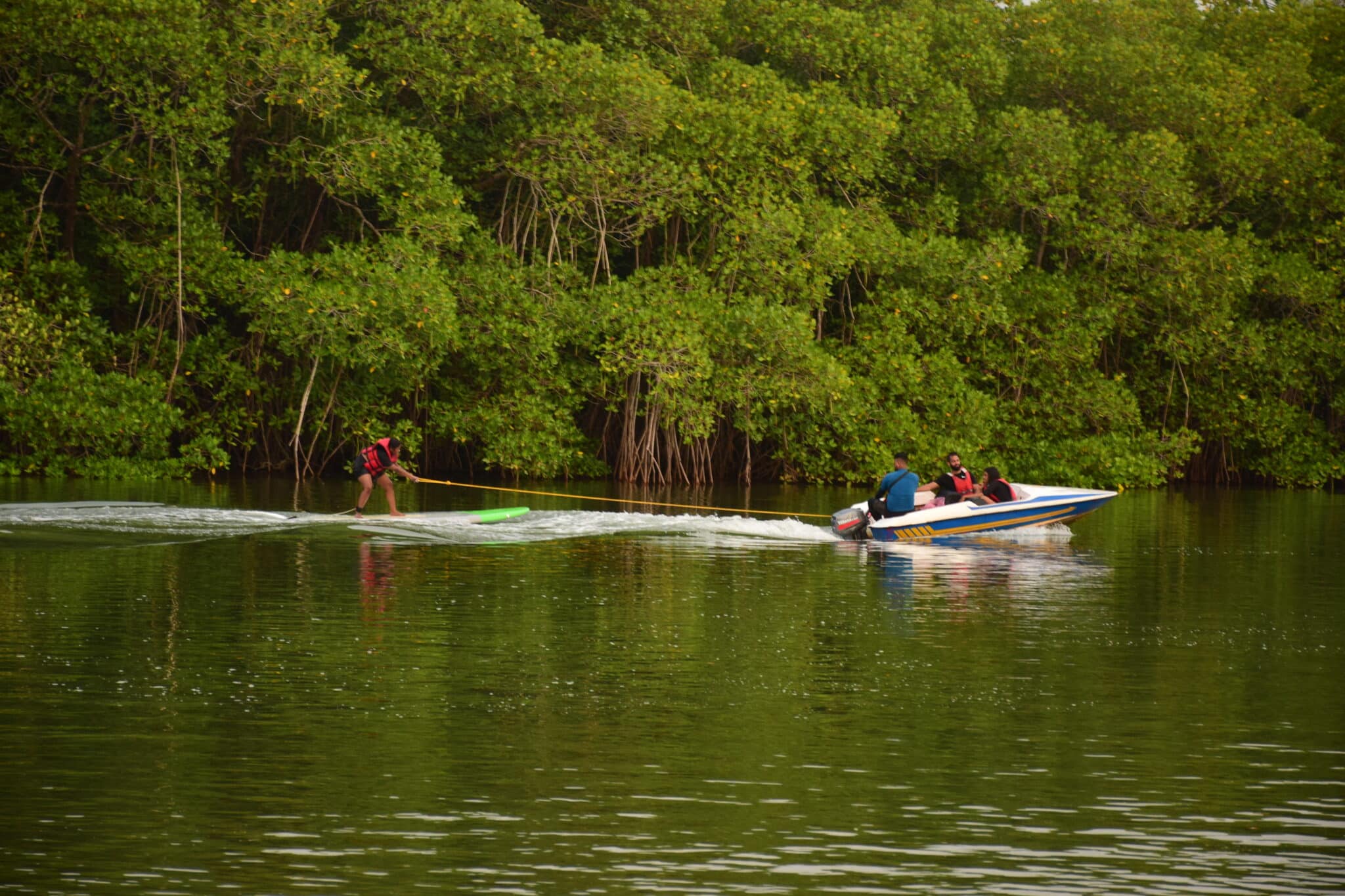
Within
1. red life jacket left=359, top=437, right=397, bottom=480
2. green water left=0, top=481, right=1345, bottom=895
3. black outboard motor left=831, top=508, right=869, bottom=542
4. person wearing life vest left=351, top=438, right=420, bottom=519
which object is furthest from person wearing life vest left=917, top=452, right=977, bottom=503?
red life jacket left=359, top=437, right=397, bottom=480

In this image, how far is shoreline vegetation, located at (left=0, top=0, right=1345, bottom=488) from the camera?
34.3 m

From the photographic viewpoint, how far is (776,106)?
131ft

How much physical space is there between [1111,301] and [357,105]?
59.5ft

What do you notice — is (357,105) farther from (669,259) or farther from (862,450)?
(862,450)

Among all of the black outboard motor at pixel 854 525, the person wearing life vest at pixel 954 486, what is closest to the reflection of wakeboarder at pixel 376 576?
the black outboard motor at pixel 854 525

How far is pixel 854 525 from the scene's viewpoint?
82.6ft

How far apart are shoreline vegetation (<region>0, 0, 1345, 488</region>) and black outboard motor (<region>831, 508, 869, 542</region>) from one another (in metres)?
11.2

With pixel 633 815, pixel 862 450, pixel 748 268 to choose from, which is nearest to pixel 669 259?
pixel 748 268

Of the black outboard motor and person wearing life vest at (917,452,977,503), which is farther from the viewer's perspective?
person wearing life vest at (917,452,977,503)

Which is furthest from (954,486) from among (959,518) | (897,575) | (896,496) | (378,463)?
(378,463)

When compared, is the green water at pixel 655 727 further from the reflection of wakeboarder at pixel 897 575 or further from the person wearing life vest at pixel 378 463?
the person wearing life vest at pixel 378 463

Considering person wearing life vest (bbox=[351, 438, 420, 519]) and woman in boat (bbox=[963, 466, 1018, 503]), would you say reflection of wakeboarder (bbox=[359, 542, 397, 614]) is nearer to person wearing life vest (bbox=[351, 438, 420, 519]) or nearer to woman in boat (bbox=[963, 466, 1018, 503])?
person wearing life vest (bbox=[351, 438, 420, 519])

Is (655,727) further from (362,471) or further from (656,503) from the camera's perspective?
(656,503)

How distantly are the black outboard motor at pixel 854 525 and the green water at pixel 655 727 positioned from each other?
3.96 meters
